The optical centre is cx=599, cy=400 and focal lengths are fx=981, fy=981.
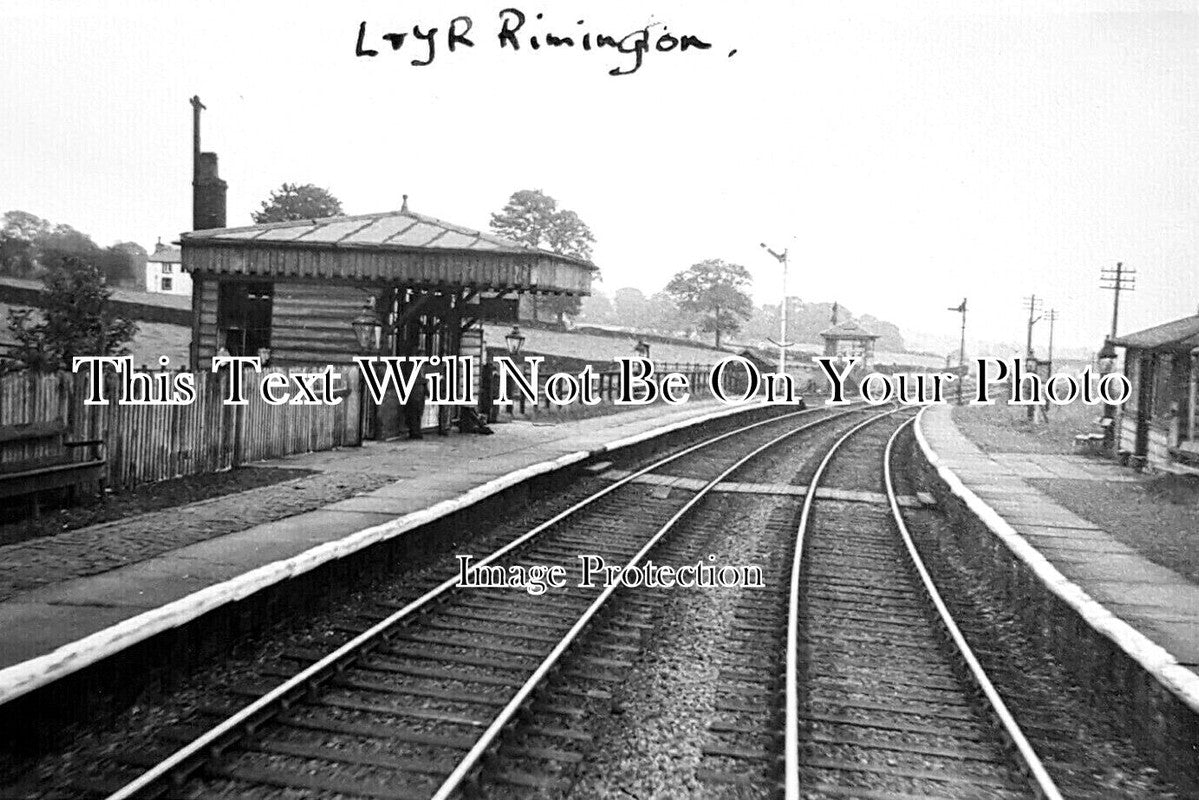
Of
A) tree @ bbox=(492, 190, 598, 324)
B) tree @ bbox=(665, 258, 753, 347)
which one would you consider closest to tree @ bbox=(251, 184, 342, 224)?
tree @ bbox=(492, 190, 598, 324)

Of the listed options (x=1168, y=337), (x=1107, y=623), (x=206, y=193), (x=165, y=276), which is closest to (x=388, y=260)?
(x=206, y=193)

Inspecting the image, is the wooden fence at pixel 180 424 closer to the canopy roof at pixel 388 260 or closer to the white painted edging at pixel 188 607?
the canopy roof at pixel 388 260

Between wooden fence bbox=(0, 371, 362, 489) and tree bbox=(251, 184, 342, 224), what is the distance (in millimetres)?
41193

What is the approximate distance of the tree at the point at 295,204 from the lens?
5569cm

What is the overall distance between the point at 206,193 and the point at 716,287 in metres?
50.5

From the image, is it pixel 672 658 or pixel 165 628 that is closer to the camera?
pixel 165 628

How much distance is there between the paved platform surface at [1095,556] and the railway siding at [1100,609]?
0.01 metres

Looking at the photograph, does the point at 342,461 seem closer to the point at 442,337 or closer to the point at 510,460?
the point at 510,460

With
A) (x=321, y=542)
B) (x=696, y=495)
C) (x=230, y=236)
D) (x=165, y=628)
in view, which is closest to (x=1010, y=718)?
(x=165, y=628)

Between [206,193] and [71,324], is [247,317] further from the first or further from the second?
[206,193]

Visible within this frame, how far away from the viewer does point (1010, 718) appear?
604 centimetres

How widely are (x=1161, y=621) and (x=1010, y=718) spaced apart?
2.40 m

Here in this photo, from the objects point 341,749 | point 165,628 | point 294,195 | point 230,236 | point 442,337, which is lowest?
point 341,749

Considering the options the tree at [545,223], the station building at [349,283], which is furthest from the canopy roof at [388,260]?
the tree at [545,223]
